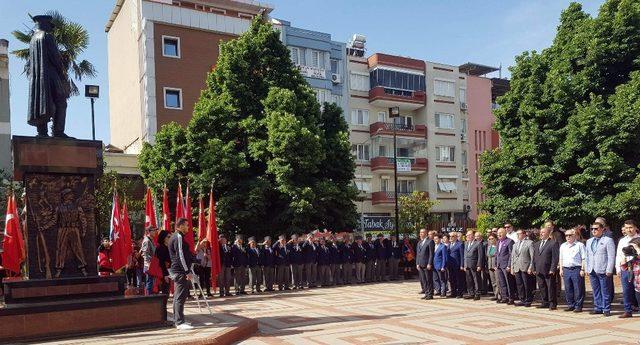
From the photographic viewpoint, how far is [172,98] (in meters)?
33.0

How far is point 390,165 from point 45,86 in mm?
34662

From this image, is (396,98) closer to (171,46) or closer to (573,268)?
(171,46)

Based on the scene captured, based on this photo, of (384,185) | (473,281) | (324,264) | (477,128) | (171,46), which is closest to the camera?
(473,281)

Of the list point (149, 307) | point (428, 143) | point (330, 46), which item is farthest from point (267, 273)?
point (428, 143)

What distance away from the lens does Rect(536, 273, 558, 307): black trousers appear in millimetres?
12387

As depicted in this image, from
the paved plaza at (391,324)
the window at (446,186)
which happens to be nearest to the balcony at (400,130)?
the window at (446,186)

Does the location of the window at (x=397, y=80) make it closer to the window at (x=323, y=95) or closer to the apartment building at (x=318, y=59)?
the apartment building at (x=318, y=59)

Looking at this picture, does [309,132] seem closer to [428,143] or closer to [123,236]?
[123,236]

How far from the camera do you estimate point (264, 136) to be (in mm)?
22047

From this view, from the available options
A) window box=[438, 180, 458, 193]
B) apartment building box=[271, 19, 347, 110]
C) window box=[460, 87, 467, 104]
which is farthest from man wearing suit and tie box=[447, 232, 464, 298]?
window box=[460, 87, 467, 104]

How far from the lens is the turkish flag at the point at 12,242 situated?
1463 centimetres

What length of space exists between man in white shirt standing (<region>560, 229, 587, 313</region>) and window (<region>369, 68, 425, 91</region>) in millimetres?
32743

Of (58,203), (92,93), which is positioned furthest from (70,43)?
(58,203)

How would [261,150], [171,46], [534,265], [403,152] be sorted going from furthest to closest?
[403,152]
[171,46]
[261,150]
[534,265]
